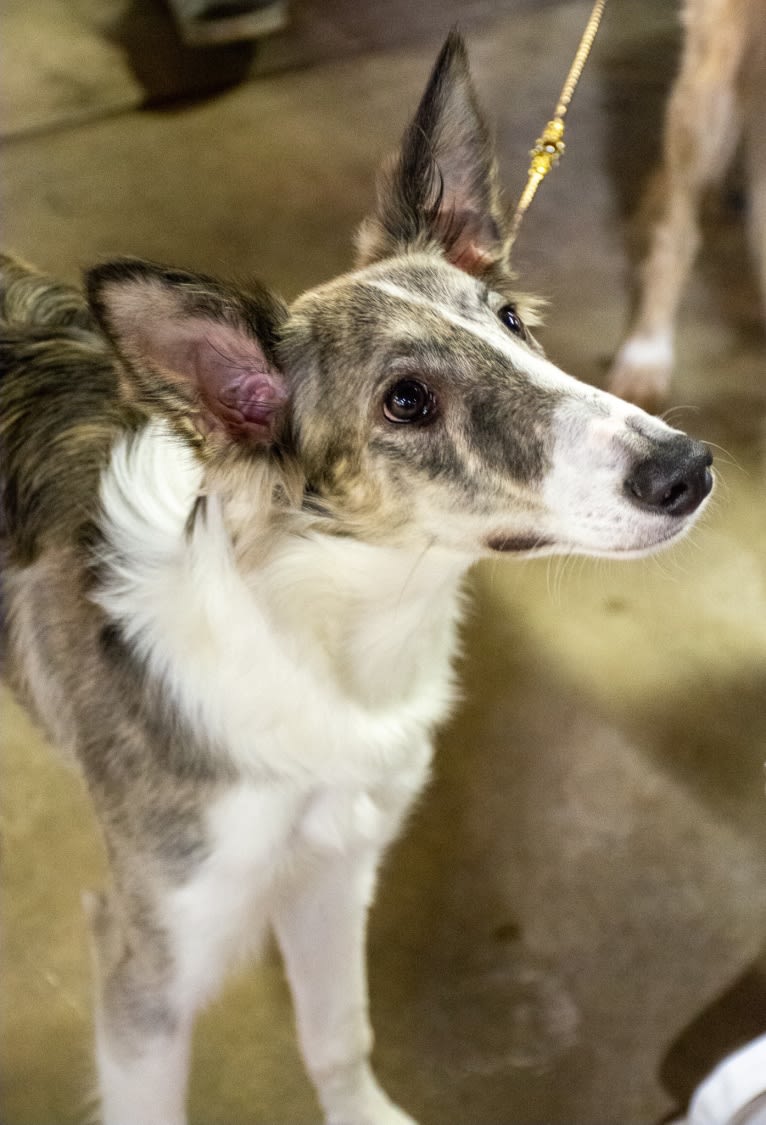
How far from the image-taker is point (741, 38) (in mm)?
2910

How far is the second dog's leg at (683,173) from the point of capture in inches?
118

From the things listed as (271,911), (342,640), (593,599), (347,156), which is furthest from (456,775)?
(347,156)

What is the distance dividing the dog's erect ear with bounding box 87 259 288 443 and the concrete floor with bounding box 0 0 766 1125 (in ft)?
3.07

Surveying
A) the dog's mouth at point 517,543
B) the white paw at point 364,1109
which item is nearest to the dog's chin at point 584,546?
the dog's mouth at point 517,543

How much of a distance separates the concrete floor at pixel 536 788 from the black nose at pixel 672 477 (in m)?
0.82

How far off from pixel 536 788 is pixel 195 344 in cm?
154

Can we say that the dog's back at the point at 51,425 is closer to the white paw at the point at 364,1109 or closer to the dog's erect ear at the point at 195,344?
the dog's erect ear at the point at 195,344

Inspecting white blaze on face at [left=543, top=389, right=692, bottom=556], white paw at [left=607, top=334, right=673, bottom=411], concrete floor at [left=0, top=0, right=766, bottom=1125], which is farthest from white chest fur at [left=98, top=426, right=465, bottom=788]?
white paw at [left=607, top=334, right=673, bottom=411]

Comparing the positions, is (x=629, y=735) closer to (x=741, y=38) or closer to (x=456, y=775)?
(x=456, y=775)

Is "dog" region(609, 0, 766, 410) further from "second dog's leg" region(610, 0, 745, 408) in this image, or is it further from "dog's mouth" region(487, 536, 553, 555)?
"dog's mouth" region(487, 536, 553, 555)

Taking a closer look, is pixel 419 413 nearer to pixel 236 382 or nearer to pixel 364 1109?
pixel 236 382

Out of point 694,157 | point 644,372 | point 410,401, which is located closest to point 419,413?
point 410,401

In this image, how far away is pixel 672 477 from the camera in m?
1.36

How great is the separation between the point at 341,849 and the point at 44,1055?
85 centimetres
